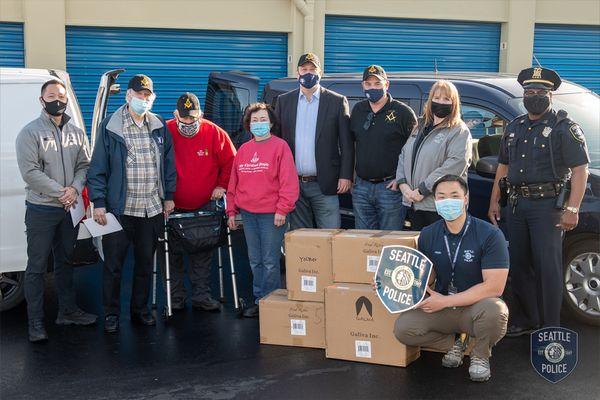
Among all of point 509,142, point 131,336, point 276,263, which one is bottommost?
point 131,336

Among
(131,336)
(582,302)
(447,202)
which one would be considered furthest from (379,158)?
(131,336)

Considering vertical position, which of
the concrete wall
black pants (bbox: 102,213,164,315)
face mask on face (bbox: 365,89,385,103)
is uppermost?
the concrete wall

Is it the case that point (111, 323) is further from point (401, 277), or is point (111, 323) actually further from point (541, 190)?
point (541, 190)

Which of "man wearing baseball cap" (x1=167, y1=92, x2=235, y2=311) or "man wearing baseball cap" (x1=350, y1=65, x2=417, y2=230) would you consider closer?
"man wearing baseball cap" (x1=350, y1=65, x2=417, y2=230)

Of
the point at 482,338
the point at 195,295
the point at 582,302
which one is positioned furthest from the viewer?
the point at 195,295

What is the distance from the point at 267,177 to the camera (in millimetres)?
6008

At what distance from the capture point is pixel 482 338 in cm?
486

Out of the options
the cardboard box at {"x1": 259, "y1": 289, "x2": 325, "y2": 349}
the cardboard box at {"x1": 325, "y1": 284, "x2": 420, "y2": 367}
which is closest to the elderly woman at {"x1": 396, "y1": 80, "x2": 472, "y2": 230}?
the cardboard box at {"x1": 325, "y1": 284, "x2": 420, "y2": 367}

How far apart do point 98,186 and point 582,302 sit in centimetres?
378

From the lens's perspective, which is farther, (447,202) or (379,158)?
(379,158)

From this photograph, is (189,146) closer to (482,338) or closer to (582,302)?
(482,338)

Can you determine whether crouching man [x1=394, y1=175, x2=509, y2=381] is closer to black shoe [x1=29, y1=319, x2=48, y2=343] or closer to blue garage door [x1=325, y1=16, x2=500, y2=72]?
black shoe [x1=29, y1=319, x2=48, y2=343]

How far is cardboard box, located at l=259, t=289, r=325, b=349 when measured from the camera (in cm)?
551

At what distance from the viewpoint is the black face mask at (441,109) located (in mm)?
5512
